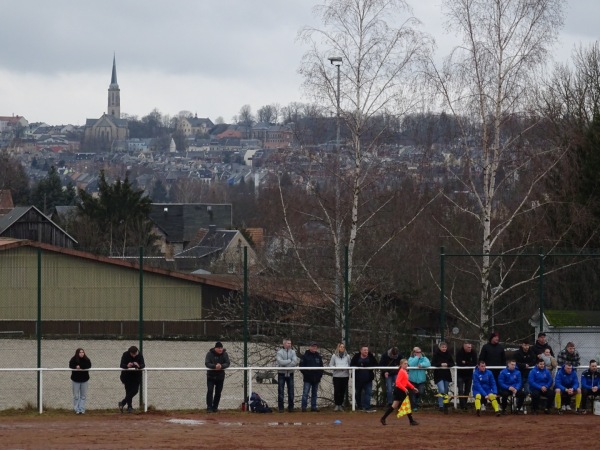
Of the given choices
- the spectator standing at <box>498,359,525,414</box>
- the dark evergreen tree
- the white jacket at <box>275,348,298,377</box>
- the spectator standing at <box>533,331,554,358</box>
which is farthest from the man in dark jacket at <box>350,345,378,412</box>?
the dark evergreen tree

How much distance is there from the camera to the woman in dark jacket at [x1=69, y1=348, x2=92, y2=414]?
72.2 ft

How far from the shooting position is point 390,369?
22.3m

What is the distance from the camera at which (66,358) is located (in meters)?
30.5

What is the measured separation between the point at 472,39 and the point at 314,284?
6.84 metres

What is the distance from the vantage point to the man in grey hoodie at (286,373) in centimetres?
2258

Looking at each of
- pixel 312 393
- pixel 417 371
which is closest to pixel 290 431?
pixel 312 393

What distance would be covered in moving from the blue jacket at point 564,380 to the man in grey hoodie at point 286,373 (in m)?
4.95

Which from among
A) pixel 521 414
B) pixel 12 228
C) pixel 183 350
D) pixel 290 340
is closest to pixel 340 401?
pixel 290 340

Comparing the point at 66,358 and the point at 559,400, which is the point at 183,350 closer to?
the point at 66,358

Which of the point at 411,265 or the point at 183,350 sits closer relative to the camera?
the point at 183,350

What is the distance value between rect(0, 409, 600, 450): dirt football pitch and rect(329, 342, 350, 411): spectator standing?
321mm

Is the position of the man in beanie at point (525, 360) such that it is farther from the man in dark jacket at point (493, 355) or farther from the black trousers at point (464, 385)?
the black trousers at point (464, 385)

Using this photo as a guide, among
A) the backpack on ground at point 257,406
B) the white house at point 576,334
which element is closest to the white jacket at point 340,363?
the backpack on ground at point 257,406

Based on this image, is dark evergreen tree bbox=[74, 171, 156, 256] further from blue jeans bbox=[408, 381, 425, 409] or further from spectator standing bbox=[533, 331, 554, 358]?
spectator standing bbox=[533, 331, 554, 358]
